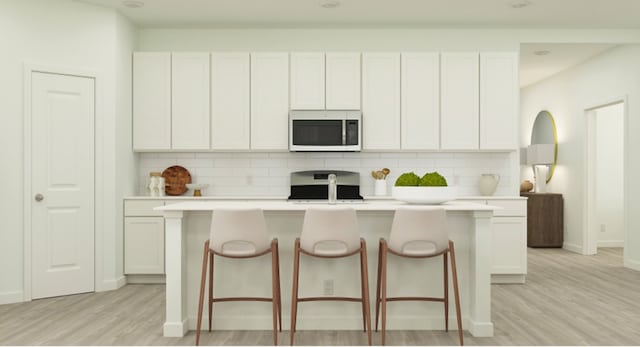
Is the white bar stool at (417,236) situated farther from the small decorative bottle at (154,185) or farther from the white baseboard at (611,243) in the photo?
the white baseboard at (611,243)

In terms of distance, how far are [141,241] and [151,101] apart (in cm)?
151

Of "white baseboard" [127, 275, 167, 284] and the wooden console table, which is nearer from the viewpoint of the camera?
"white baseboard" [127, 275, 167, 284]

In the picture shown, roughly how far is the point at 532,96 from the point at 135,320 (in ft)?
25.6

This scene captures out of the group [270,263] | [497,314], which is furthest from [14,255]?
[497,314]

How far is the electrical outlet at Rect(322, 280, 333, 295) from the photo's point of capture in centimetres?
374

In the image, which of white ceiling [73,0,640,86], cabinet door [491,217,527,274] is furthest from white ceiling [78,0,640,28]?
cabinet door [491,217,527,274]

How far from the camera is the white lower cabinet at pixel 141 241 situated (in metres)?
5.41

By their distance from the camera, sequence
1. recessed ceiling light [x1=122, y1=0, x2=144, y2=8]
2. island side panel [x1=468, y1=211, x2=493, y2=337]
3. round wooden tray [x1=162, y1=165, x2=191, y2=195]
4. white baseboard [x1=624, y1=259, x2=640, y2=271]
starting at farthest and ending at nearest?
white baseboard [x1=624, y1=259, x2=640, y2=271] → round wooden tray [x1=162, y1=165, x2=191, y2=195] → recessed ceiling light [x1=122, y1=0, x2=144, y2=8] → island side panel [x1=468, y1=211, x2=493, y2=337]

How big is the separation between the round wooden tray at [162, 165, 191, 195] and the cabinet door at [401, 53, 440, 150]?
8.14ft

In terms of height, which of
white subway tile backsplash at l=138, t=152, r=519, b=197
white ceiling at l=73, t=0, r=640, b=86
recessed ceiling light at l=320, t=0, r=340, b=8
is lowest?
white subway tile backsplash at l=138, t=152, r=519, b=197

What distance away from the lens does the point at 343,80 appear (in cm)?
572

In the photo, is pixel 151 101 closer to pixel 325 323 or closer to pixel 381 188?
pixel 381 188

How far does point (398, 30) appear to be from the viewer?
6062 mm

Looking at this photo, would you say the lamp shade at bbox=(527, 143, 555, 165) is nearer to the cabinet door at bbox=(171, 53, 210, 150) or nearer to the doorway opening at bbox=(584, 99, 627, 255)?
the doorway opening at bbox=(584, 99, 627, 255)
